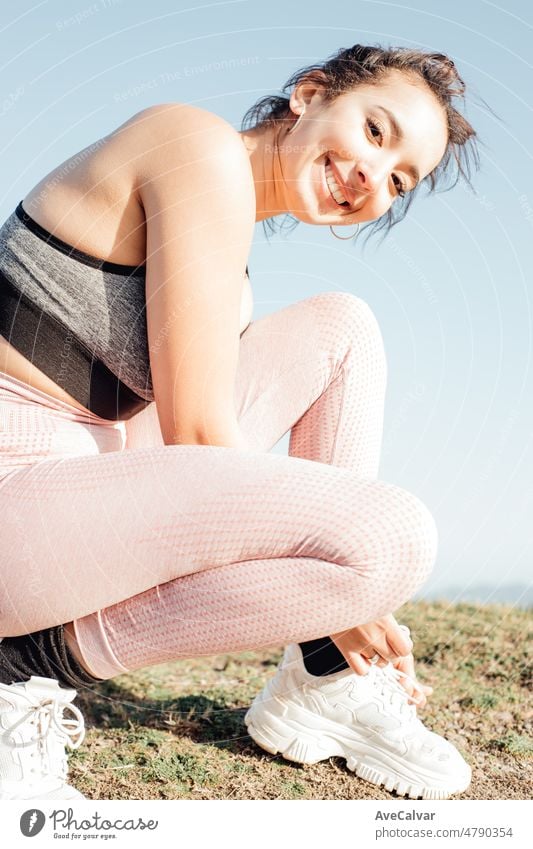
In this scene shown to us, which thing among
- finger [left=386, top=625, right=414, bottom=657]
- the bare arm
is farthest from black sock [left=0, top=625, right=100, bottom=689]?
finger [left=386, top=625, right=414, bottom=657]

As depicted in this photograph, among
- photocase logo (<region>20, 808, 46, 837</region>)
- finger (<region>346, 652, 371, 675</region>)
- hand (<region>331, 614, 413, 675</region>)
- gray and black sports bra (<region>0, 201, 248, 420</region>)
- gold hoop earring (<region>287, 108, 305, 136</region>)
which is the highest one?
gold hoop earring (<region>287, 108, 305, 136</region>)

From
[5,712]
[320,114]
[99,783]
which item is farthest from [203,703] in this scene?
[320,114]

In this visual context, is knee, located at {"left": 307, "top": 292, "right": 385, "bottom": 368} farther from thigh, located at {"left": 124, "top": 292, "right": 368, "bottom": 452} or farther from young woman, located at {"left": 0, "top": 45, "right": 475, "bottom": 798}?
young woman, located at {"left": 0, "top": 45, "right": 475, "bottom": 798}

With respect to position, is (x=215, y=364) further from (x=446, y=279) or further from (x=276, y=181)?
(x=446, y=279)

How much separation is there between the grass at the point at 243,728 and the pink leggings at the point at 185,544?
0.84 ft

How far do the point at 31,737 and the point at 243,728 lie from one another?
0.47 meters

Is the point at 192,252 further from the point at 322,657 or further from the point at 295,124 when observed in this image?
the point at 322,657

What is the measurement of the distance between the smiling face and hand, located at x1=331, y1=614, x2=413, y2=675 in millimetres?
596

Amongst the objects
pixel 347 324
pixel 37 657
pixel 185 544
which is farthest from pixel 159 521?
pixel 347 324

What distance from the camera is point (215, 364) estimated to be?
3.69 feet

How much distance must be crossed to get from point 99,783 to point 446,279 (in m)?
A: 0.99

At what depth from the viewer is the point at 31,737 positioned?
1127 mm

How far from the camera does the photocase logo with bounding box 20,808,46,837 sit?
45.1 inches

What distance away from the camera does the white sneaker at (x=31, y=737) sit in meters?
1.12
